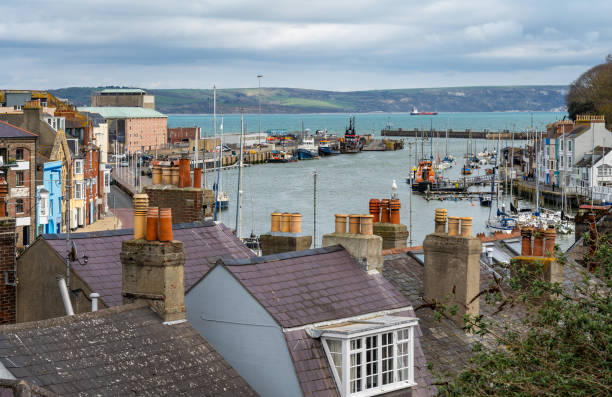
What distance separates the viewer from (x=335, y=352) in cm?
1242

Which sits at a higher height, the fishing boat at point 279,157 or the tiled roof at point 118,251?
the tiled roof at point 118,251

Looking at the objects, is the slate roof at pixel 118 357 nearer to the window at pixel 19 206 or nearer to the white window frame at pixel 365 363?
the white window frame at pixel 365 363

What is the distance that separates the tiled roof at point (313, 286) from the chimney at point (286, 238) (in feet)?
5.19

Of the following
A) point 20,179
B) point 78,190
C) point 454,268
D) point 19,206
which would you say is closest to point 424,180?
point 78,190

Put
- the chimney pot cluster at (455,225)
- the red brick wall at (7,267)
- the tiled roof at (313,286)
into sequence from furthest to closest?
the chimney pot cluster at (455,225) < the red brick wall at (7,267) < the tiled roof at (313,286)

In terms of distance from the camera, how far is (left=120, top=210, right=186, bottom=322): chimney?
12117 mm

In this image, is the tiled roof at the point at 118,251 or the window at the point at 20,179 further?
the window at the point at 20,179

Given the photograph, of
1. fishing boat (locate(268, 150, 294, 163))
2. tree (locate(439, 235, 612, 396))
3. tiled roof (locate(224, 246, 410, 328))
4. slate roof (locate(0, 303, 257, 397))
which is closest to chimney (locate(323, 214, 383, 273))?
tiled roof (locate(224, 246, 410, 328))

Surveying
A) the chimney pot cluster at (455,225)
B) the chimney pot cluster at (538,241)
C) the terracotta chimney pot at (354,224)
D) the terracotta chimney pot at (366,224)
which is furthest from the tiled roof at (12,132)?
the terracotta chimney pot at (366,224)

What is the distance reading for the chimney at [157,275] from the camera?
1212 cm

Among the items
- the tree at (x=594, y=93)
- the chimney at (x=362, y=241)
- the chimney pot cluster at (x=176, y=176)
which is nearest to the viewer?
the chimney at (x=362, y=241)

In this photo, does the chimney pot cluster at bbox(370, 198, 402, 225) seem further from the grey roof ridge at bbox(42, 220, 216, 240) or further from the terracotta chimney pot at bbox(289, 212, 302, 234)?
the grey roof ridge at bbox(42, 220, 216, 240)

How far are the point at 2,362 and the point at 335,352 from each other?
432 centimetres

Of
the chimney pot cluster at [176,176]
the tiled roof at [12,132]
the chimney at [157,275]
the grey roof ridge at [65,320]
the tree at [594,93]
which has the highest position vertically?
the tree at [594,93]
